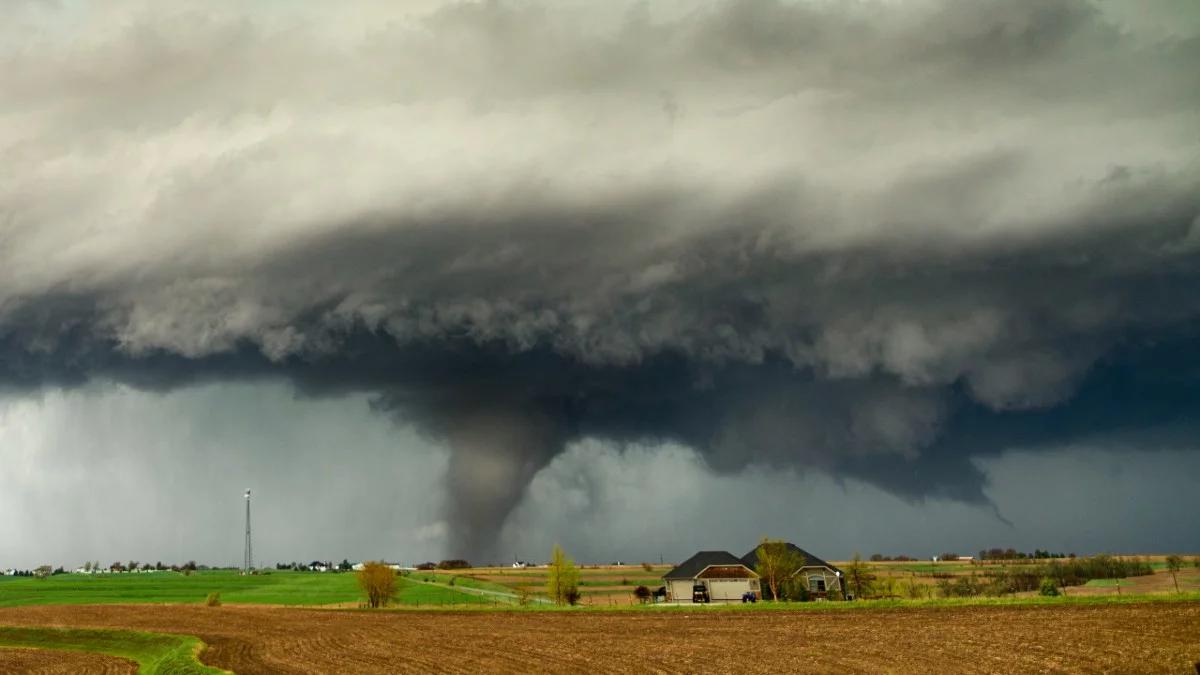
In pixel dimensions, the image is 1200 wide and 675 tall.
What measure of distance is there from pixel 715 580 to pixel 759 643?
101896 mm

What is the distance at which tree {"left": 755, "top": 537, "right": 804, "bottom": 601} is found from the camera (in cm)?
14550

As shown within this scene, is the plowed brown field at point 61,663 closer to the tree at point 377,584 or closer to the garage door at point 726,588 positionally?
the tree at point 377,584

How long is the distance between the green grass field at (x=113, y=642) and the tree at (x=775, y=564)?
3372 inches

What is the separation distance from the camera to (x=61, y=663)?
7744 centimetres

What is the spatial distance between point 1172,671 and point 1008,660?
25.4ft

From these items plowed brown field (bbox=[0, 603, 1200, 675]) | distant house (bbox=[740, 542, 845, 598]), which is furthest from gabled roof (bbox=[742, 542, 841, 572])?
plowed brown field (bbox=[0, 603, 1200, 675])

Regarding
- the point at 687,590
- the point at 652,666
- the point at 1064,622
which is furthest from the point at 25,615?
the point at 1064,622

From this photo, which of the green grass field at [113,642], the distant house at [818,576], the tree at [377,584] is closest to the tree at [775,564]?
the distant house at [818,576]

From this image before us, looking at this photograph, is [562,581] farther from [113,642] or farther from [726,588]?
[113,642]

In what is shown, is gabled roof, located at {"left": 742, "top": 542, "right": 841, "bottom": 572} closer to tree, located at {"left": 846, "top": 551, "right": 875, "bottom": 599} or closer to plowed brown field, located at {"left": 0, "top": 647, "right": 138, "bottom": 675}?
tree, located at {"left": 846, "top": 551, "right": 875, "bottom": 599}

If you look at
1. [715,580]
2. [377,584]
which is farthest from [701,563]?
[377,584]

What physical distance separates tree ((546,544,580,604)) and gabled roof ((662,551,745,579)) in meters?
17.7

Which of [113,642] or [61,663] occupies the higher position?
[61,663]

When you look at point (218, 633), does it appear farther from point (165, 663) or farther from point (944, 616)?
point (944, 616)
